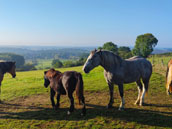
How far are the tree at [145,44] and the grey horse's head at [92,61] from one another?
49972 mm

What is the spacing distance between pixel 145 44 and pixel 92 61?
51.4 meters

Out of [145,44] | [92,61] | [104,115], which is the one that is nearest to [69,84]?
[92,61]

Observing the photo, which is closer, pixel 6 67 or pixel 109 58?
pixel 109 58

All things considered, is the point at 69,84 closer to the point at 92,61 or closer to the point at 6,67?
the point at 92,61

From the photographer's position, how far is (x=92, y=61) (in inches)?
191

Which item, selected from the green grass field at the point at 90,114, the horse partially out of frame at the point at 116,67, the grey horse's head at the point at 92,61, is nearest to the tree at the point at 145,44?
the green grass field at the point at 90,114

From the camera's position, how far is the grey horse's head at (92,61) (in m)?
4.82

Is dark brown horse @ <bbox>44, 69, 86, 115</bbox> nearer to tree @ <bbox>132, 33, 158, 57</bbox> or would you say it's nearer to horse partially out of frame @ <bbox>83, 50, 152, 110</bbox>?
horse partially out of frame @ <bbox>83, 50, 152, 110</bbox>

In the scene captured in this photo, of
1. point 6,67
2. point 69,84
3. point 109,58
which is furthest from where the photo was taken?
point 6,67

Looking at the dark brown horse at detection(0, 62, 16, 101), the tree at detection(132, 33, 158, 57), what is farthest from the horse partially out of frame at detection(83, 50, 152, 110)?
the tree at detection(132, 33, 158, 57)

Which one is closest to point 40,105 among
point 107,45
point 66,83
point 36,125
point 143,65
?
point 36,125

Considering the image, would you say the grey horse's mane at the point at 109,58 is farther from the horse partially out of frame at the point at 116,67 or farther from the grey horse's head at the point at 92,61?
the grey horse's head at the point at 92,61

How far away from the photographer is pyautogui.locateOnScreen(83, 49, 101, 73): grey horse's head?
4.82m

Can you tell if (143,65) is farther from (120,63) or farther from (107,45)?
(107,45)
